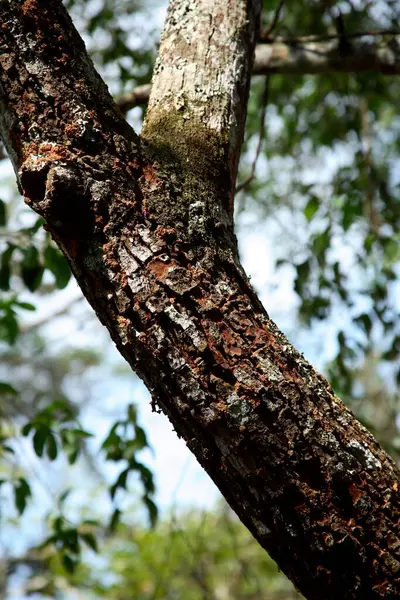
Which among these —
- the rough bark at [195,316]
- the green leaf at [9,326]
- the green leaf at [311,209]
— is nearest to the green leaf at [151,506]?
the green leaf at [9,326]

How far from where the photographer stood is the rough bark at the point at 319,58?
2494 mm

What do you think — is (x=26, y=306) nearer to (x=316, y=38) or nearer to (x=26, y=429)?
(x=26, y=429)

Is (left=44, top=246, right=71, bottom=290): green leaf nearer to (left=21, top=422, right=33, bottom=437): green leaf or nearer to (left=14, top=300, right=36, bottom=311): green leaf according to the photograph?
(left=14, top=300, right=36, bottom=311): green leaf

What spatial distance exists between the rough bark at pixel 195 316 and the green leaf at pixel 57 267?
1180 millimetres

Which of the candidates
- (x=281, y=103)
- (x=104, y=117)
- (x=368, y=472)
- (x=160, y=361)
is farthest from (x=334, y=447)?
(x=281, y=103)

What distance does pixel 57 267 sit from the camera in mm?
2414

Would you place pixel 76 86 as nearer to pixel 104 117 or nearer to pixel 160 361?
pixel 104 117

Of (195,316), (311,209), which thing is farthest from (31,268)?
(195,316)

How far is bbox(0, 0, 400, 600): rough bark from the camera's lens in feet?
3.31

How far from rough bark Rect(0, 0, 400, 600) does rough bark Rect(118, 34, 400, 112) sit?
4.62 feet

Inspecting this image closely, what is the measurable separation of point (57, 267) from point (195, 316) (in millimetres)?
1444

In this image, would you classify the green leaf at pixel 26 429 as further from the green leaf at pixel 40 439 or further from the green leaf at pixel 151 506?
the green leaf at pixel 151 506

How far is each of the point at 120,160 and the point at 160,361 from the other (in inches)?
13.7

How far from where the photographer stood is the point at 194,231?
1137mm
